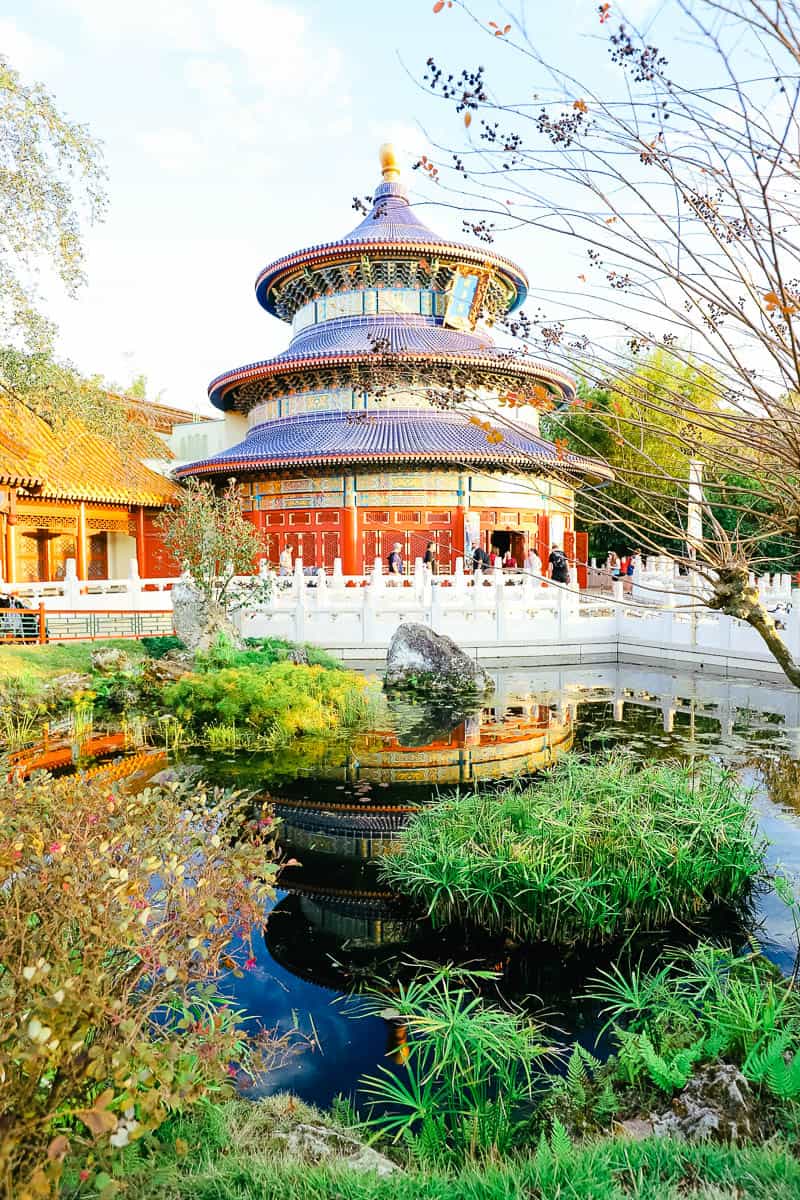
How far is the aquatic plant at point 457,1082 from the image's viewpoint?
121 inches

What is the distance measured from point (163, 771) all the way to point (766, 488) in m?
7.07

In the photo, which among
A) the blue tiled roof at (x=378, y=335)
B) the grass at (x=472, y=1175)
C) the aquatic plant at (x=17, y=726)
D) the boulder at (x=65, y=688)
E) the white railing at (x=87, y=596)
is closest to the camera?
the grass at (x=472, y=1175)

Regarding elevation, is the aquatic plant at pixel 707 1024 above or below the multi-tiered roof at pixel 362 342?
below

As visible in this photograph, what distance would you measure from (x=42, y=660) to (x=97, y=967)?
11.3 m

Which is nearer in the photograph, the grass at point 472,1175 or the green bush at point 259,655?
the grass at point 472,1175

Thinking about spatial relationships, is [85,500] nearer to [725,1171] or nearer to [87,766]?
[87,766]

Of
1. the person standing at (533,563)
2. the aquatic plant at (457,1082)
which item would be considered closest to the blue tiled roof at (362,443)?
the person standing at (533,563)

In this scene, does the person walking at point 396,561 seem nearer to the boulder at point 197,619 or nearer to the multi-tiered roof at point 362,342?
the multi-tiered roof at point 362,342

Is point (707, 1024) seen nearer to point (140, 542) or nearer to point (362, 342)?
point (140, 542)

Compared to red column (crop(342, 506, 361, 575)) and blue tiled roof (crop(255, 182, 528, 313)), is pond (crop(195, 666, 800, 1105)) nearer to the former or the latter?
red column (crop(342, 506, 361, 575))

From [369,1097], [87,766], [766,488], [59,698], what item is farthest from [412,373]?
[59,698]

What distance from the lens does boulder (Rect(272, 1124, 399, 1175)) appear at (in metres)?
2.67

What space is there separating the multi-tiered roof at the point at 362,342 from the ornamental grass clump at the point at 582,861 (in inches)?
607

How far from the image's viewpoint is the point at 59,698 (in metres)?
11.5
